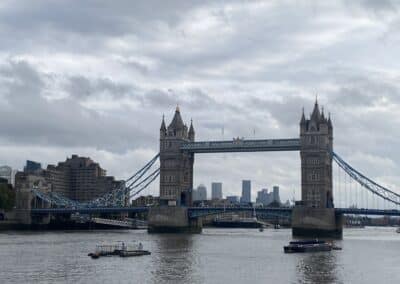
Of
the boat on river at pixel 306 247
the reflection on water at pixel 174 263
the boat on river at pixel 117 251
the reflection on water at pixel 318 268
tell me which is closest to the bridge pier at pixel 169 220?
the reflection on water at pixel 174 263

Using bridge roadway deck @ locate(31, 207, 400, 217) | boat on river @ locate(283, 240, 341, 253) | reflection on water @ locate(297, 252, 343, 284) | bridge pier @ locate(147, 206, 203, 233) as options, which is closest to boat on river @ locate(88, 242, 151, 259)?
reflection on water @ locate(297, 252, 343, 284)

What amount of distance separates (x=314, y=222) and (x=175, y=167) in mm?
33996

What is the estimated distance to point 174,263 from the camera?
69.5m

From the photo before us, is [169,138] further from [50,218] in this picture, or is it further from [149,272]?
[149,272]

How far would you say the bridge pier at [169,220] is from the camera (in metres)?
139

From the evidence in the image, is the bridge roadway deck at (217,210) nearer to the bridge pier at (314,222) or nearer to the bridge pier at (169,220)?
the bridge pier at (169,220)

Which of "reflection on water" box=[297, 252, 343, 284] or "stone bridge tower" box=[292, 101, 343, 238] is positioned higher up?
"stone bridge tower" box=[292, 101, 343, 238]

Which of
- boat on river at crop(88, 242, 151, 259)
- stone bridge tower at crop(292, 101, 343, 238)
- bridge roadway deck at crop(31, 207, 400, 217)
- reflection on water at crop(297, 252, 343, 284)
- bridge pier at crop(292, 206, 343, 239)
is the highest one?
stone bridge tower at crop(292, 101, 343, 238)

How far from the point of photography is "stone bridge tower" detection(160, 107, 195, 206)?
147375mm

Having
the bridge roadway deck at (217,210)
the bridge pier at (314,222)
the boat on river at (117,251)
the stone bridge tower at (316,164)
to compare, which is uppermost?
the stone bridge tower at (316,164)

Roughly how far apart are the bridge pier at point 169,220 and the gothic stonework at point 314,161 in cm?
2326

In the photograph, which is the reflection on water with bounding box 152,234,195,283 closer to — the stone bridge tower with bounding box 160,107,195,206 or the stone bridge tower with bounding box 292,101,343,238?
the stone bridge tower with bounding box 292,101,343,238

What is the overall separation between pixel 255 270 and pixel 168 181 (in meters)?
84.6


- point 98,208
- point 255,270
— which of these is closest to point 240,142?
point 98,208
